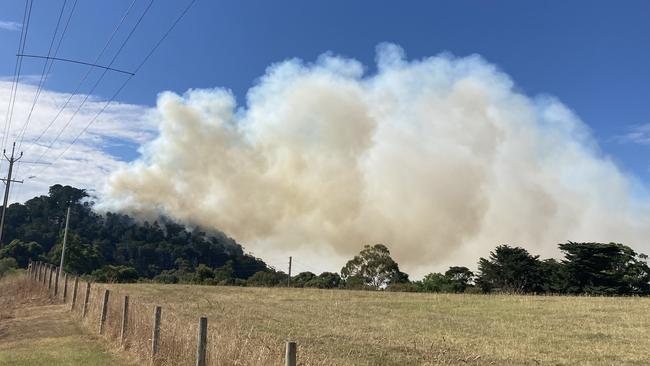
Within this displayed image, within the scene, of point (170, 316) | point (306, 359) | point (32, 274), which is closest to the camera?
point (306, 359)

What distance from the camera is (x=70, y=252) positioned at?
7950 centimetres

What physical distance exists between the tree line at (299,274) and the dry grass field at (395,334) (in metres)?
34.8

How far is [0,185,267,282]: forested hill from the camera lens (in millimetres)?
120312

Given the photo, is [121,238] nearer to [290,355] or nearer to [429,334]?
[429,334]

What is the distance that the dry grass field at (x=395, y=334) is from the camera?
12.2 m

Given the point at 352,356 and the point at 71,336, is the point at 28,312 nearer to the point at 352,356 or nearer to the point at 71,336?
the point at 71,336

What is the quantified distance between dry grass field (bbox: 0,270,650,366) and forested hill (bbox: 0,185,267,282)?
248 ft

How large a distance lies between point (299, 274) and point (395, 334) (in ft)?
274

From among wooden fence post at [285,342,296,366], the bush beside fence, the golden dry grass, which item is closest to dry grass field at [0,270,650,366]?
the bush beside fence

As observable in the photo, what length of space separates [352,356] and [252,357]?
264 inches

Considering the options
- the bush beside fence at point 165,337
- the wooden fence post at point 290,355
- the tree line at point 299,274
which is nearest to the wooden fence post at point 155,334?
the bush beside fence at point 165,337

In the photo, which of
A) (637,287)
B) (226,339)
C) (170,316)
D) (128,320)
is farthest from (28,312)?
(637,287)

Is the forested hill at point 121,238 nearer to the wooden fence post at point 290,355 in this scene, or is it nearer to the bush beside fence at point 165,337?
the bush beside fence at point 165,337

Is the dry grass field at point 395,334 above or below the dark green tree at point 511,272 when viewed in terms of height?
below
